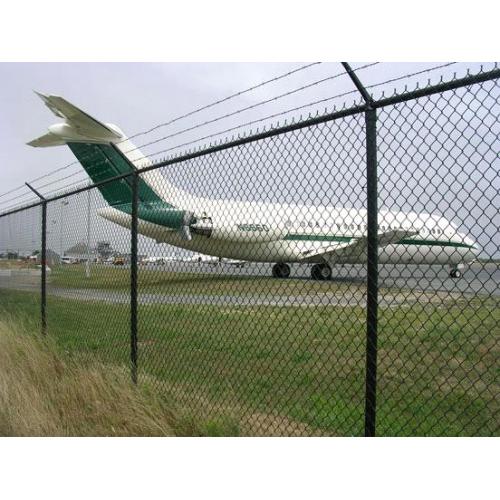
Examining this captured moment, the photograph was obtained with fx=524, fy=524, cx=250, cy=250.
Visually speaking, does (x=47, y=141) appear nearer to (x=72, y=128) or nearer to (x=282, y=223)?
(x=72, y=128)

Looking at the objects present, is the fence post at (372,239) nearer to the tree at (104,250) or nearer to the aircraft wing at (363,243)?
the aircraft wing at (363,243)

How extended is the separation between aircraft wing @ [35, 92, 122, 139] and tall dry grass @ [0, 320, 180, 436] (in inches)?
220

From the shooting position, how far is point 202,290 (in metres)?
6.75

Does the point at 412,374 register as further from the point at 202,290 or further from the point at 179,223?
the point at 179,223

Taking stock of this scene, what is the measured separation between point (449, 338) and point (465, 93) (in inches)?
248

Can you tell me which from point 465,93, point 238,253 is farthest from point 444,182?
point 238,253

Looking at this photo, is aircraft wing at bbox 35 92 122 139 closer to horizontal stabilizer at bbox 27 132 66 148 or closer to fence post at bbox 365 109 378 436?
horizontal stabilizer at bbox 27 132 66 148

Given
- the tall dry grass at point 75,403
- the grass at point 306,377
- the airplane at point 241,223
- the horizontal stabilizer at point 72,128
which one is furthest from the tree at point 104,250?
the horizontal stabilizer at point 72,128

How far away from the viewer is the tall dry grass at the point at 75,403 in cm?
398

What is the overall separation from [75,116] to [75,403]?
787 cm

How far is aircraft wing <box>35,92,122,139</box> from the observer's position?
10094 millimetres

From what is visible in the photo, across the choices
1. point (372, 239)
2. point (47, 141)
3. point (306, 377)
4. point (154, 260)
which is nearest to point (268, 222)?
point (154, 260)

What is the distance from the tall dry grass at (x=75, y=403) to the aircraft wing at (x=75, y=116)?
5.60 metres

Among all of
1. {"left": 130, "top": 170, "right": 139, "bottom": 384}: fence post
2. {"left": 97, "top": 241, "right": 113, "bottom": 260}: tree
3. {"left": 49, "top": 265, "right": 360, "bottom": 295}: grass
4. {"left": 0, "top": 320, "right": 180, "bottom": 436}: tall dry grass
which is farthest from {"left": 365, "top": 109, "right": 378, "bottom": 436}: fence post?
{"left": 97, "top": 241, "right": 113, "bottom": 260}: tree
